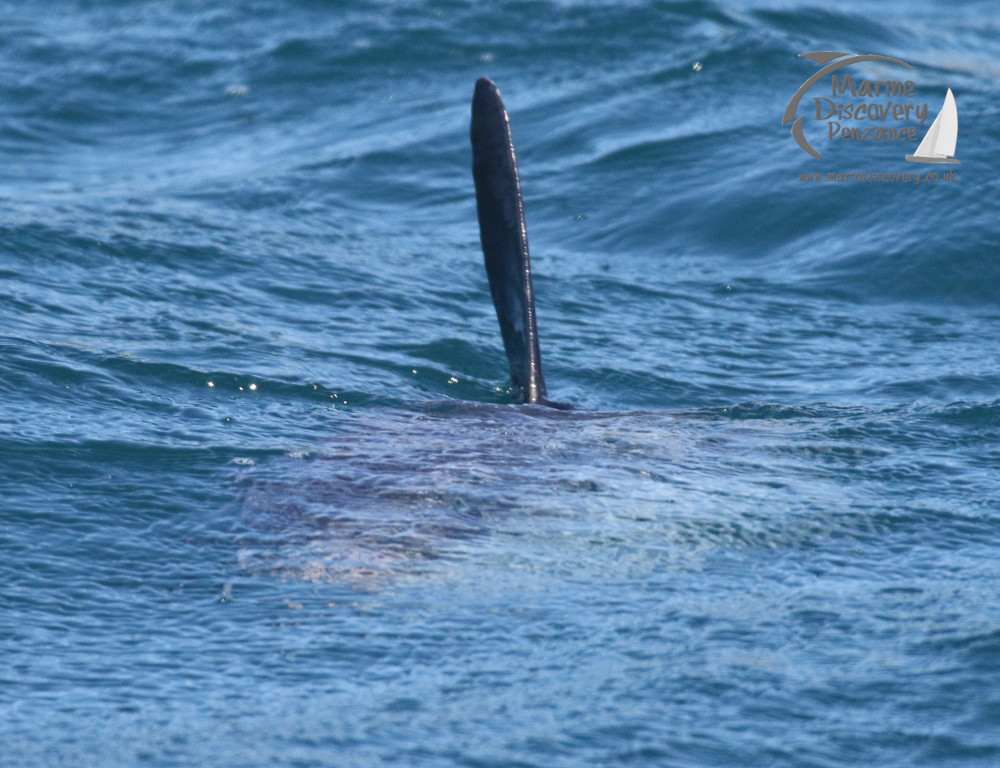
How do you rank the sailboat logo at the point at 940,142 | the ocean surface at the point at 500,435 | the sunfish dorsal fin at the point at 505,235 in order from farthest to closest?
the sailboat logo at the point at 940,142
the sunfish dorsal fin at the point at 505,235
the ocean surface at the point at 500,435

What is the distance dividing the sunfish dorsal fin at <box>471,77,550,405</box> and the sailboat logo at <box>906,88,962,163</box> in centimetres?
447

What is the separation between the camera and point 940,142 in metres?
8.21

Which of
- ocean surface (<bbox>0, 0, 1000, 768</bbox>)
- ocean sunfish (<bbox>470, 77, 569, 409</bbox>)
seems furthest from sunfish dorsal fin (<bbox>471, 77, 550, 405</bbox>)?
ocean surface (<bbox>0, 0, 1000, 768</bbox>)

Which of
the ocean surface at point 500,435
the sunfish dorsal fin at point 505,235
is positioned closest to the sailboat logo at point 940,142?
the ocean surface at point 500,435

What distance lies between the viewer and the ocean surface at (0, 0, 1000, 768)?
9.33 feet

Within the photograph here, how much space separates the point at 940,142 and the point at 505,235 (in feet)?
15.5

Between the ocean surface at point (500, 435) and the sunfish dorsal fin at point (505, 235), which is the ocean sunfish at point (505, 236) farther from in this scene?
the ocean surface at point (500, 435)

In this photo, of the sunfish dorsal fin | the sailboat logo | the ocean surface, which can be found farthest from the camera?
the sailboat logo

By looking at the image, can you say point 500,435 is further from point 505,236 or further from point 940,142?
point 940,142

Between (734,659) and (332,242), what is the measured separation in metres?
4.72

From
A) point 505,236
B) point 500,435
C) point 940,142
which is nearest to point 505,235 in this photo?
point 505,236

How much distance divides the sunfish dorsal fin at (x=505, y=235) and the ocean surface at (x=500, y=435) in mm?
186

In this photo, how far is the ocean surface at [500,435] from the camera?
284 centimetres

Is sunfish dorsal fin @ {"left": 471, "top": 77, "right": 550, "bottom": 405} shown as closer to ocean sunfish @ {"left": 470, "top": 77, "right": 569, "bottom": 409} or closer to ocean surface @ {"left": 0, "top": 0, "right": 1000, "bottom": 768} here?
ocean sunfish @ {"left": 470, "top": 77, "right": 569, "bottom": 409}
